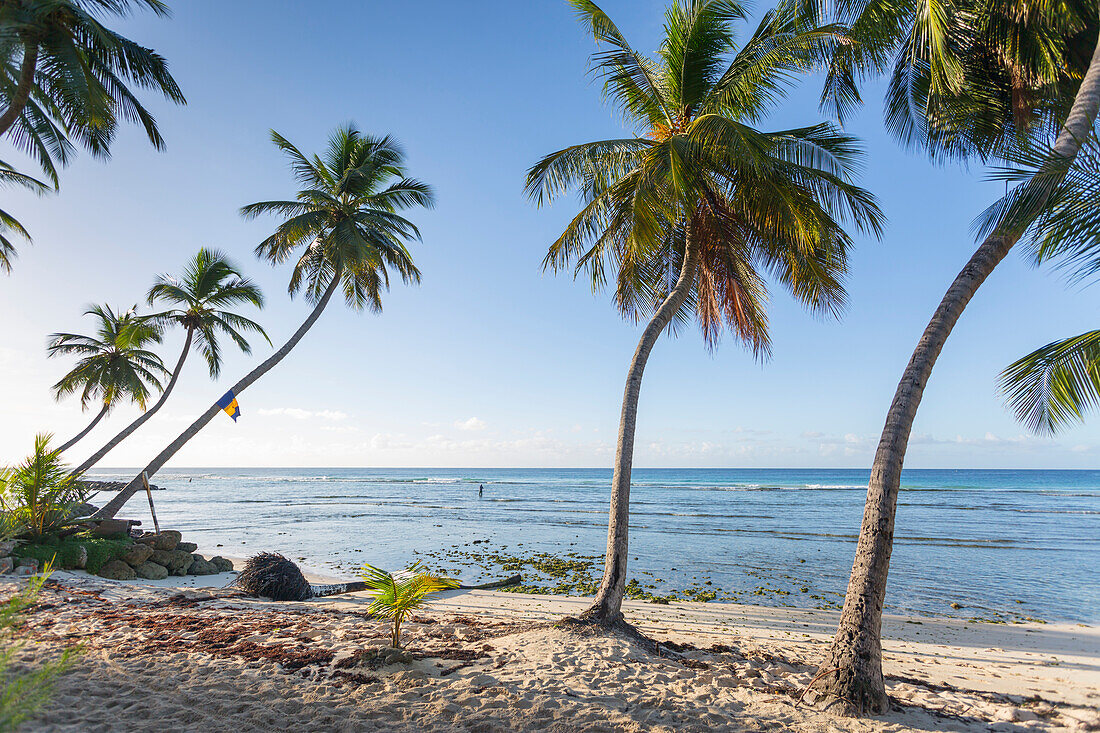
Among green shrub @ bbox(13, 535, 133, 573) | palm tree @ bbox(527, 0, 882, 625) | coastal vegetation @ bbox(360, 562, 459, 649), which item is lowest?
green shrub @ bbox(13, 535, 133, 573)

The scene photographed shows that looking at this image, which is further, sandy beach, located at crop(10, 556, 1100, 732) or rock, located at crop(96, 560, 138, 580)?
rock, located at crop(96, 560, 138, 580)

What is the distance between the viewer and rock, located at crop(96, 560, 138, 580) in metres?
9.98

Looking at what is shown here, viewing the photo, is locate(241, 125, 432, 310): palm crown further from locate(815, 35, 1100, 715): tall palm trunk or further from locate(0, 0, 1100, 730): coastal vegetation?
locate(815, 35, 1100, 715): tall palm trunk

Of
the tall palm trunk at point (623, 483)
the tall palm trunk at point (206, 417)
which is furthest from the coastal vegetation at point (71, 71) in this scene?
the tall palm trunk at point (623, 483)

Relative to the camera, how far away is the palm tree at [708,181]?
6.54m

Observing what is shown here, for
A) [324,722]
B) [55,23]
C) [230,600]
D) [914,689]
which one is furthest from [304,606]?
[55,23]

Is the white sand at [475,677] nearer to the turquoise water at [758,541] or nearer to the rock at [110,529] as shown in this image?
the rock at [110,529]

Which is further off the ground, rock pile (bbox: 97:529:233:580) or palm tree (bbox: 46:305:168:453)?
palm tree (bbox: 46:305:168:453)

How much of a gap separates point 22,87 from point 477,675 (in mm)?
12113

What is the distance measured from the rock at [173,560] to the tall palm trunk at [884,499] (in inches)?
479

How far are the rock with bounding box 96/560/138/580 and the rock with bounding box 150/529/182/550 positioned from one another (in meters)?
0.92

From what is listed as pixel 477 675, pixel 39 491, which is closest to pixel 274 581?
pixel 39 491

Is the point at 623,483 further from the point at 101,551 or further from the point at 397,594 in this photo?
the point at 101,551

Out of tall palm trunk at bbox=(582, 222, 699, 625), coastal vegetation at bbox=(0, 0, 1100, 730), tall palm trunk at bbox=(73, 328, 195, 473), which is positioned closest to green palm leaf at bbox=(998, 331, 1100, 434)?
coastal vegetation at bbox=(0, 0, 1100, 730)
